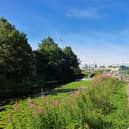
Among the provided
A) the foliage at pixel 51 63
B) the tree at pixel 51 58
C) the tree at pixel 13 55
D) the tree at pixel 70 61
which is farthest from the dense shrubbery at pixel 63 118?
the tree at pixel 70 61

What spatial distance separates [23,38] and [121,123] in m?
33.4

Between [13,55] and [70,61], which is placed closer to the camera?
[13,55]

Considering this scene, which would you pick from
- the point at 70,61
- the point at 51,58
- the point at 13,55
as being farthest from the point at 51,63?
the point at 13,55

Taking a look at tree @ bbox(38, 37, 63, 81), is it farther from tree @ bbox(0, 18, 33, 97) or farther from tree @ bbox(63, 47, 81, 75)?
tree @ bbox(0, 18, 33, 97)

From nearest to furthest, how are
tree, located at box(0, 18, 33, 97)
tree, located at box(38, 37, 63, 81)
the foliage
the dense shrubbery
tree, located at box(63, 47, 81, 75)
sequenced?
the dense shrubbery, tree, located at box(0, 18, 33, 97), the foliage, tree, located at box(38, 37, 63, 81), tree, located at box(63, 47, 81, 75)

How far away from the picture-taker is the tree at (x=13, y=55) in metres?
37.8

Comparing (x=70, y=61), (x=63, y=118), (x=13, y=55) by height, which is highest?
(x=70, y=61)

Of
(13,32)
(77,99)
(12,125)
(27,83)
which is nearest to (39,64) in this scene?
(27,83)

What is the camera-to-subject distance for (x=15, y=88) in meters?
41.5

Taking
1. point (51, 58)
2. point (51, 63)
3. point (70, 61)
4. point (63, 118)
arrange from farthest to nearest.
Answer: point (70, 61), point (51, 58), point (51, 63), point (63, 118)

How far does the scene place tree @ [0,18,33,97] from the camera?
37.8m

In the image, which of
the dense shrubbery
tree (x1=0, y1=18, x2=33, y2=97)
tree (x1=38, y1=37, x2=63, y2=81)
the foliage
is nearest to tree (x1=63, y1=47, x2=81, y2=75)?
the foliage

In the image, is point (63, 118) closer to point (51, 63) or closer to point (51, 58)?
point (51, 63)

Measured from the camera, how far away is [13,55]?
38.9 metres
